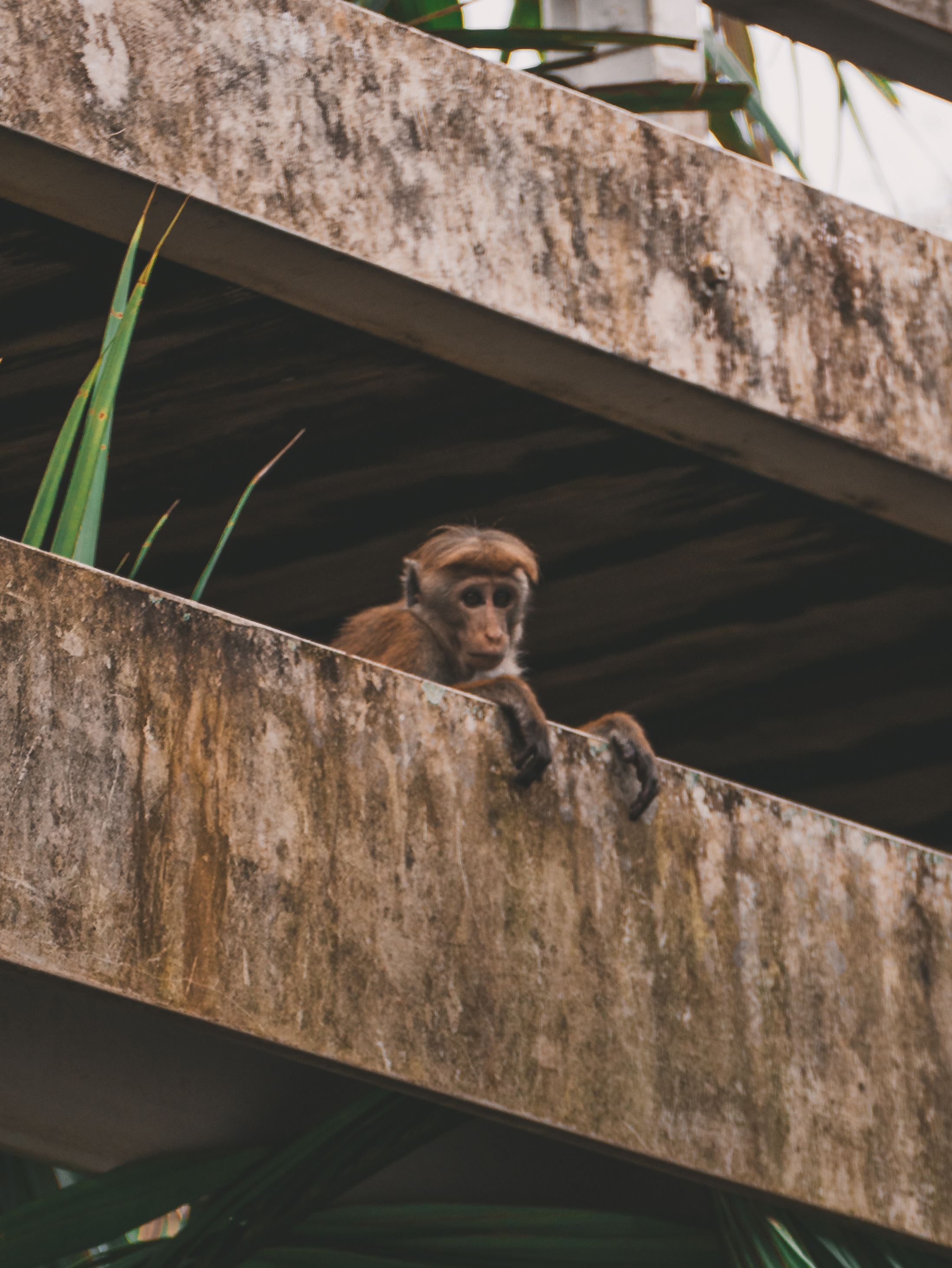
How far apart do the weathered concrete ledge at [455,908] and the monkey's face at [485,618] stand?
0.95 meters

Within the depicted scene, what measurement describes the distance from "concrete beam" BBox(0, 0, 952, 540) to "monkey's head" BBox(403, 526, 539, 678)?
0.55 metres

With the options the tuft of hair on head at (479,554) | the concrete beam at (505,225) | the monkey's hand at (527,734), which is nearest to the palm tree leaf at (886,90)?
the concrete beam at (505,225)

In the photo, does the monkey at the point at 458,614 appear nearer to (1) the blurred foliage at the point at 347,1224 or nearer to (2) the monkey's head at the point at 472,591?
(2) the monkey's head at the point at 472,591

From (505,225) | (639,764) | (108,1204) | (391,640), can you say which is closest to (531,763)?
(639,764)

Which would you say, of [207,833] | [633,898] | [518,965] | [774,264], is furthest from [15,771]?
[774,264]

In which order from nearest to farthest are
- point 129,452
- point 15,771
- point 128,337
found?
point 15,771 < point 128,337 < point 129,452

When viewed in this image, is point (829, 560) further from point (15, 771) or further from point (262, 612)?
point (15, 771)

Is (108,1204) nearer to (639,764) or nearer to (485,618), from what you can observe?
(639,764)

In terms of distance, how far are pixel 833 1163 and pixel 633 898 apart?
34.3 inches

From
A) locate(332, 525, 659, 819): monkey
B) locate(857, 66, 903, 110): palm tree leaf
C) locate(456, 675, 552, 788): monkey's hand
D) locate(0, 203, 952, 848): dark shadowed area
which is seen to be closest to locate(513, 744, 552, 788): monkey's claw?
locate(456, 675, 552, 788): monkey's hand

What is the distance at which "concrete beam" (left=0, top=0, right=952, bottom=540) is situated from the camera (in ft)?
17.9

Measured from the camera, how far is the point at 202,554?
8.23 metres

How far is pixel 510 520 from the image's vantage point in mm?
7914

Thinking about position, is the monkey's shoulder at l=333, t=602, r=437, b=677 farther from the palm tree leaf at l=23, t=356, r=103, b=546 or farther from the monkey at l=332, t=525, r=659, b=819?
the palm tree leaf at l=23, t=356, r=103, b=546
